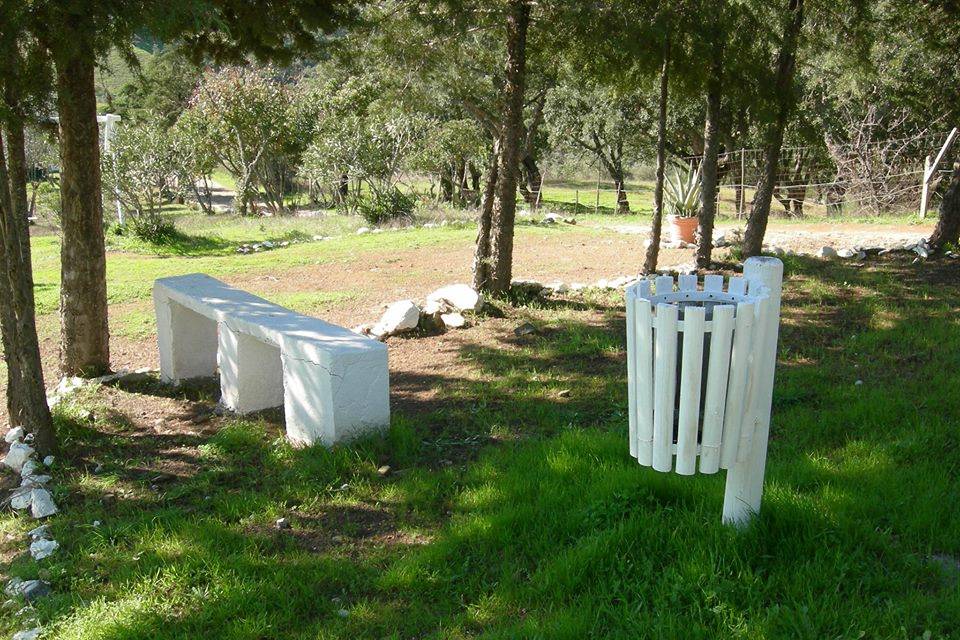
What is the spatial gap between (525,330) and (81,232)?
392 centimetres

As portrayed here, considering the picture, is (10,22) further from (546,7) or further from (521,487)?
(546,7)

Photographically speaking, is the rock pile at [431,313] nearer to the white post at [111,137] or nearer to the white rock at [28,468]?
the white rock at [28,468]

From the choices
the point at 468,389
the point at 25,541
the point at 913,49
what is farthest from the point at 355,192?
the point at 25,541

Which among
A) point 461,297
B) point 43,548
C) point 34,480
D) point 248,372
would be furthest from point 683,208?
point 43,548

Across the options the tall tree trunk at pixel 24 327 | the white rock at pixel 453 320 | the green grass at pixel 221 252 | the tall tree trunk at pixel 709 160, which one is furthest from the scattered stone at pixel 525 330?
the green grass at pixel 221 252

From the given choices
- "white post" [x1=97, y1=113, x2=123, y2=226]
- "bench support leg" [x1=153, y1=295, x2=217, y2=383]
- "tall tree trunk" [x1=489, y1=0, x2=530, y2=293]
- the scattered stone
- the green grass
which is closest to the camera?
"bench support leg" [x1=153, y1=295, x2=217, y2=383]

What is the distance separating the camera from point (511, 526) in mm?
3680

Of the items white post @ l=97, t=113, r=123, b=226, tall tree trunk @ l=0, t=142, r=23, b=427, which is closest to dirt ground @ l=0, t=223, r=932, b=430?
tall tree trunk @ l=0, t=142, r=23, b=427

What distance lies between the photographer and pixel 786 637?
8.82 ft

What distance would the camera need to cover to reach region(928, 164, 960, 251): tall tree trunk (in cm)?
981

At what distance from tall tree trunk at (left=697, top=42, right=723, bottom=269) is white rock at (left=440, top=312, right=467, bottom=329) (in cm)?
356

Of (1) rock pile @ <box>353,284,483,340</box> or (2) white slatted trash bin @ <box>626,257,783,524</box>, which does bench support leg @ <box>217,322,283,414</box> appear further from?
(2) white slatted trash bin @ <box>626,257,783,524</box>

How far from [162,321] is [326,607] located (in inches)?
170

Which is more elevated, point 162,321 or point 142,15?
point 142,15
